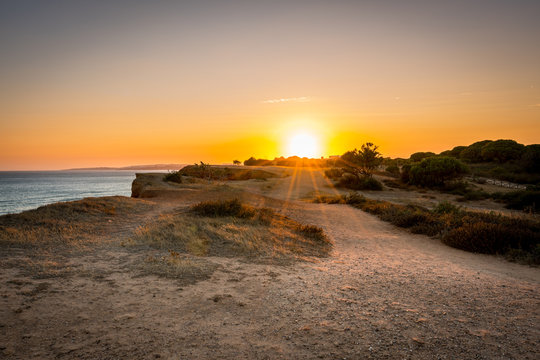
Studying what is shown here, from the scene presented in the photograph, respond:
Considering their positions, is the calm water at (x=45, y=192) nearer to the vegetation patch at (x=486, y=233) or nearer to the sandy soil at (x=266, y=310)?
the sandy soil at (x=266, y=310)

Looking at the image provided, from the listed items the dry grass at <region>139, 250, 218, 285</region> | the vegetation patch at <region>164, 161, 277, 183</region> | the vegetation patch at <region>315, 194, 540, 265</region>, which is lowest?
the vegetation patch at <region>315, 194, 540, 265</region>

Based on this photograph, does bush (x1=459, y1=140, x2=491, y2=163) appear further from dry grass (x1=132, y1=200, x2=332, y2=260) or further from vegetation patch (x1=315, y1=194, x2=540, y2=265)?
dry grass (x1=132, y1=200, x2=332, y2=260)

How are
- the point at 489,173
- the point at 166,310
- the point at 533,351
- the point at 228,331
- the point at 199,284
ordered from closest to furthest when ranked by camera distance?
the point at 533,351 → the point at 228,331 → the point at 166,310 → the point at 199,284 → the point at 489,173

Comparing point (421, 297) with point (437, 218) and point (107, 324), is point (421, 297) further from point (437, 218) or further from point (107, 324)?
point (437, 218)

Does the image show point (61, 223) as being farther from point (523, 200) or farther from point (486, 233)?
point (523, 200)

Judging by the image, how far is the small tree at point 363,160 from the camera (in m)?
33.8

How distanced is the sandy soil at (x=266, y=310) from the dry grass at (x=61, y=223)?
3.23 feet

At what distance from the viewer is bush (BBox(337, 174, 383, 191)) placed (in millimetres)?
30716

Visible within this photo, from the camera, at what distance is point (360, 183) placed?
31906 mm

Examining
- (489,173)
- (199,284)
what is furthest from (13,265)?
(489,173)

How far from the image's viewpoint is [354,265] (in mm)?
6582

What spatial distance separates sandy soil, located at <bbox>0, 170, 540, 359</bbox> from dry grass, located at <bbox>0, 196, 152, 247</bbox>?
986 millimetres

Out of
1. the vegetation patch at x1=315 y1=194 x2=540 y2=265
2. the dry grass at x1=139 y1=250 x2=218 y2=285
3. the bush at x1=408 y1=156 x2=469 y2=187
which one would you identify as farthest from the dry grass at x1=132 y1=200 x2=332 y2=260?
the bush at x1=408 y1=156 x2=469 y2=187

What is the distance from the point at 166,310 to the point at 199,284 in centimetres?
Result: 100
